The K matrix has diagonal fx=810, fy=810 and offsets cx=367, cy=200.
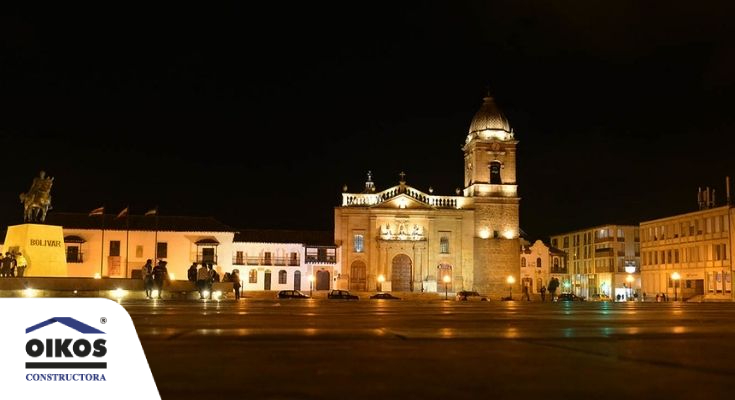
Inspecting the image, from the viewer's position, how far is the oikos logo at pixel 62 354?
329cm

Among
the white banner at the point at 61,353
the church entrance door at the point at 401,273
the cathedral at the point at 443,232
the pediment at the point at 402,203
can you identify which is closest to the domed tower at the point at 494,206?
the cathedral at the point at 443,232

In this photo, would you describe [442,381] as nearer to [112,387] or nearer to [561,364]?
[561,364]

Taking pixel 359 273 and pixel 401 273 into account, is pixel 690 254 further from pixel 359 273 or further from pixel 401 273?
pixel 359 273

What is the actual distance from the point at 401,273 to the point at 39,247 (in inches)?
1832

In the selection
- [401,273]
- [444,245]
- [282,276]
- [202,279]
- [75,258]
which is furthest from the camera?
[444,245]

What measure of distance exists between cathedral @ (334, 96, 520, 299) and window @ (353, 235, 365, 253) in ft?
0.30

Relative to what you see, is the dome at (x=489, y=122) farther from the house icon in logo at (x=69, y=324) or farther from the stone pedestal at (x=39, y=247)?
the house icon in logo at (x=69, y=324)

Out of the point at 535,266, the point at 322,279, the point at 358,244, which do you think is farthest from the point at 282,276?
the point at 535,266

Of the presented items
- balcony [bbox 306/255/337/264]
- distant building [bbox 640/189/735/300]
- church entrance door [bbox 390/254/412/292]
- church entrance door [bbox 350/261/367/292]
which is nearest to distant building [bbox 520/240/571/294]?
distant building [bbox 640/189/735/300]

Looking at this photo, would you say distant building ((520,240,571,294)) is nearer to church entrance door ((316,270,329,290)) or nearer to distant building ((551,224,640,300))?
distant building ((551,224,640,300))

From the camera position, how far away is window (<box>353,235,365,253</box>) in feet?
242

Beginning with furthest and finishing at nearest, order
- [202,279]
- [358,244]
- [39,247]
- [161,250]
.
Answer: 1. [358,244]
2. [161,250]
3. [39,247]
4. [202,279]

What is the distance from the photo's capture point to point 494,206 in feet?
249

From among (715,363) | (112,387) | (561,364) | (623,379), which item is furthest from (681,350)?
(112,387)
